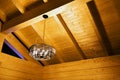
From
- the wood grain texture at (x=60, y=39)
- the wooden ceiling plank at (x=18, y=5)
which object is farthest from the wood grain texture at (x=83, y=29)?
the wooden ceiling plank at (x=18, y=5)

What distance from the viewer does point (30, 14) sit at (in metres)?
3.69

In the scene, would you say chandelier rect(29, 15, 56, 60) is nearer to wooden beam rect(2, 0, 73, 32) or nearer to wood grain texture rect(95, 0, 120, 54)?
wooden beam rect(2, 0, 73, 32)

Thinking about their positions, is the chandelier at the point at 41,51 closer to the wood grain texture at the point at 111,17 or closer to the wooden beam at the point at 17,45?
the wood grain texture at the point at 111,17

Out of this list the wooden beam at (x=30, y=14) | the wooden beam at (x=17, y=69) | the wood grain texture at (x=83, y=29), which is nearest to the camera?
the wooden beam at (x=30, y=14)

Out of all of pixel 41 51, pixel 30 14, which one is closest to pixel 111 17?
pixel 41 51

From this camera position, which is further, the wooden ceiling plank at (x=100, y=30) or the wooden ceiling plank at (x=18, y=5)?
the wooden ceiling plank at (x=18, y=5)

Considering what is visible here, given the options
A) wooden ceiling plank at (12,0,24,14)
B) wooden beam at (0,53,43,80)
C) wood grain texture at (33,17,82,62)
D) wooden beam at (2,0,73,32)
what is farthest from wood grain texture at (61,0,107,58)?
wooden beam at (0,53,43,80)

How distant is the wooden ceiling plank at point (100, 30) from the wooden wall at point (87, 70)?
247 millimetres

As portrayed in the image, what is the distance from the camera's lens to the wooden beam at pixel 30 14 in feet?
10.8

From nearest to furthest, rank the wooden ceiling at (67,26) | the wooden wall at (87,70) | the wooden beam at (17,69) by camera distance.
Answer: the wooden ceiling at (67,26) → the wooden wall at (87,70) → the wooden beam at (17,69)

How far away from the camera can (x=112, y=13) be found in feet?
11.2

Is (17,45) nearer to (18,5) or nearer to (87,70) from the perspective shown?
(18,5)

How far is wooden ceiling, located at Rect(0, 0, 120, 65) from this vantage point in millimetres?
3486

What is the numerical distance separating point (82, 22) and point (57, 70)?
1.74 metres
